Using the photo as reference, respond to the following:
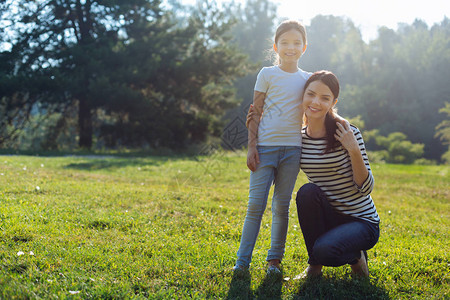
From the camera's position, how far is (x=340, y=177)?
2756 millimetres

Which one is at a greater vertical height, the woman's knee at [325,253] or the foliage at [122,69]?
the foliage at [122,69]

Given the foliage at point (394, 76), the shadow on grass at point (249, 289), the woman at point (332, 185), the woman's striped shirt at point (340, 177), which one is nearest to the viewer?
the shadow on grass at point (249, 289)

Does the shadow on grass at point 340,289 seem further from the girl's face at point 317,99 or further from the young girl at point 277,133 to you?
the girl's face at point 317,99

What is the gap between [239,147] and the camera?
17750 mm

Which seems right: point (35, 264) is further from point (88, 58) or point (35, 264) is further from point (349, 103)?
point (349, 103)

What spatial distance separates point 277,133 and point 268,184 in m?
0.37

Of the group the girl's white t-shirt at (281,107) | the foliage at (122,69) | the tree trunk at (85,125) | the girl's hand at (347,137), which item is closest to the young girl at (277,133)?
the girl's white t-shirt at (281,107)

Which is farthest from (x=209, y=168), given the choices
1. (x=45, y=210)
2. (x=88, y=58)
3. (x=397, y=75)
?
(x=397, y=75)

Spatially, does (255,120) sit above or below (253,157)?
above

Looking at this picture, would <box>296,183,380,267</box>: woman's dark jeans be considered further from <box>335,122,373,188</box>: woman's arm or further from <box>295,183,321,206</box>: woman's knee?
<box>335,122,373,188</box>: woman's arm

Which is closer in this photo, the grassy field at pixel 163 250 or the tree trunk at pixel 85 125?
the grassy field at pixel 163 250

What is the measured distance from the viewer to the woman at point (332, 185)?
262cm

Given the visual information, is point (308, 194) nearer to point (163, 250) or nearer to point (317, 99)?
point (317, 99)

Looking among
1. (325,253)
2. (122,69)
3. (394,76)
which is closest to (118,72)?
(122,69)
